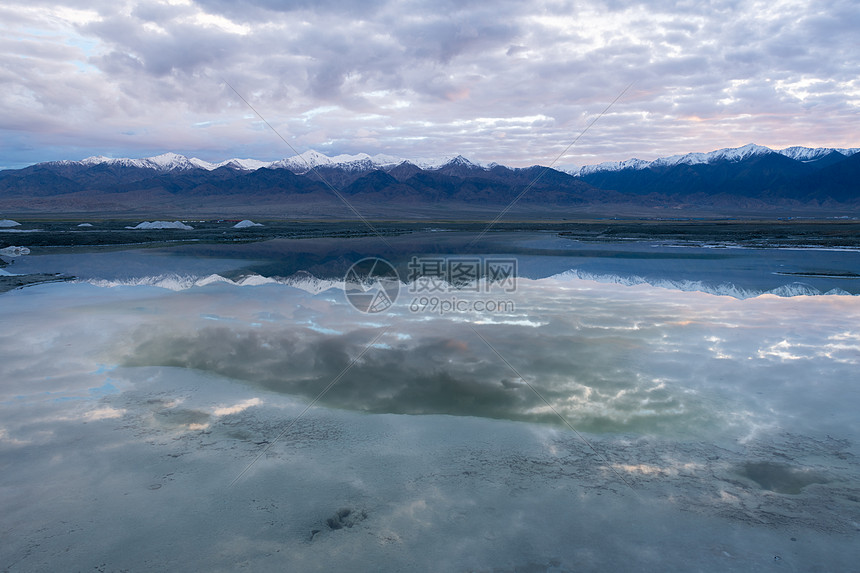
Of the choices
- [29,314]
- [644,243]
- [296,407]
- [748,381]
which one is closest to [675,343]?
[748,381]

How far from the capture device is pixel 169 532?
4.61 meters

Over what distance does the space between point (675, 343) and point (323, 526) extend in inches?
318
